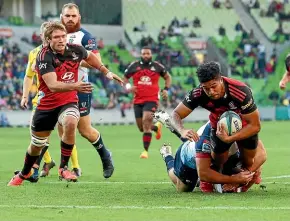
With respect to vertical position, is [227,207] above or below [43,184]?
above

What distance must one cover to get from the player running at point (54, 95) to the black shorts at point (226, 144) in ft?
6.49

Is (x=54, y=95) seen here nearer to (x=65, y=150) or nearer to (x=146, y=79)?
(x=65, y=150)

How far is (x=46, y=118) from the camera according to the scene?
11359 mm

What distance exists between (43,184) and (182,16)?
40.5m

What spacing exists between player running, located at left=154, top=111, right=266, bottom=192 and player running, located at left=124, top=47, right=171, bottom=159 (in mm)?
8696

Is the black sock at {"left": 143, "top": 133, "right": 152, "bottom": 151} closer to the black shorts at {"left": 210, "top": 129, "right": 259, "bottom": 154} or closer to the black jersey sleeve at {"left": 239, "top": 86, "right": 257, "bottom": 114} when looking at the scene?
the black shorts at {"left": 210, "top": 129, "right": 259, "bottom": 154}

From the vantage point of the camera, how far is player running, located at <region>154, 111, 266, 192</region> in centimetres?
1000

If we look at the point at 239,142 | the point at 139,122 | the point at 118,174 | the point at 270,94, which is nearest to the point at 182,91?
the point at 270,94

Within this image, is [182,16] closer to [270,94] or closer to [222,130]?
[270,94]

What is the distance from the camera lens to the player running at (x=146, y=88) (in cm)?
1991

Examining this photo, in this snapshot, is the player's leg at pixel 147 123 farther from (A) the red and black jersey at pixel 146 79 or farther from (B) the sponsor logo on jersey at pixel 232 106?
(B) the sponsor logo on jersey at pixel 232 106

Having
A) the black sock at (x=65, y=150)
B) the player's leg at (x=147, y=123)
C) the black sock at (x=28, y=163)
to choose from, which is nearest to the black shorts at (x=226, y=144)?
the black sock at (x=65, y=150)

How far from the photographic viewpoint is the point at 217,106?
984cm

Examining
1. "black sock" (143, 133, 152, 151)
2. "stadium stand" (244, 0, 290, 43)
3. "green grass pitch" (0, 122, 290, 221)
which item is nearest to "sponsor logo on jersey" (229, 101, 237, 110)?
"green grass pitch" (0, 122, 290, 221)
